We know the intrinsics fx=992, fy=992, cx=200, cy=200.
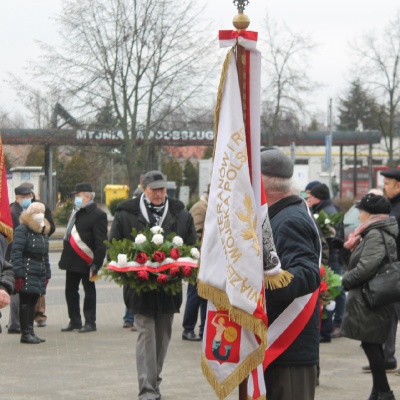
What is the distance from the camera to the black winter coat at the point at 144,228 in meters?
8.41

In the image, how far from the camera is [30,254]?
39.2ft

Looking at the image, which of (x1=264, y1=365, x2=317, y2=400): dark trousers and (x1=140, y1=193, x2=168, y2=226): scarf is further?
(x1=140, y1=193, x2=168, y2=226): scarf

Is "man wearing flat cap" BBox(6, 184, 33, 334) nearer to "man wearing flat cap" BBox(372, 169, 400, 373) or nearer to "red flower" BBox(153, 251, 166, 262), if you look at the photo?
"red flower" BBox(153, 251, 166, 262)

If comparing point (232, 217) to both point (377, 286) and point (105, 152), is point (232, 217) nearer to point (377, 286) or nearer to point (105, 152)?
point (377, 286)

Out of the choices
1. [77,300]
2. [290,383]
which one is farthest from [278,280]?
[77,300]

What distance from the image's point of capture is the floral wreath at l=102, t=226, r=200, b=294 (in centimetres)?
842

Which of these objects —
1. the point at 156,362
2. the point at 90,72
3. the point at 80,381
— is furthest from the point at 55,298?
the point at 90,72

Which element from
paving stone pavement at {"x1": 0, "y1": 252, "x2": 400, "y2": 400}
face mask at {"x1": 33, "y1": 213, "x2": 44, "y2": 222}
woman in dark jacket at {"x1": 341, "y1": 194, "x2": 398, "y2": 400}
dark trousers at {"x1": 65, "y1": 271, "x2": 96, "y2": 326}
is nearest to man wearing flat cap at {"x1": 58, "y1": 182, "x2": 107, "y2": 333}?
dark trousers at {"x1": 65, "y1": 271, "x2": 96, "y2": 326}

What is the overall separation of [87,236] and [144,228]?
151 inches

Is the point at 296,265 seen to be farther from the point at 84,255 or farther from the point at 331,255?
the point at 84,255

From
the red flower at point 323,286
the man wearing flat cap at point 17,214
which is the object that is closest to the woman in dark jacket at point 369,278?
the red flower at point 323,286

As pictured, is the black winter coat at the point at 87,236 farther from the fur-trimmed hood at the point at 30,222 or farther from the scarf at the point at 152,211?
the scarf at the point at 152,211

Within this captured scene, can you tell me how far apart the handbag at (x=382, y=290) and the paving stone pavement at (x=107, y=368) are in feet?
3.13

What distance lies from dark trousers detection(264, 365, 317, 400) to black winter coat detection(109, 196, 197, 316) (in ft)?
10.9
